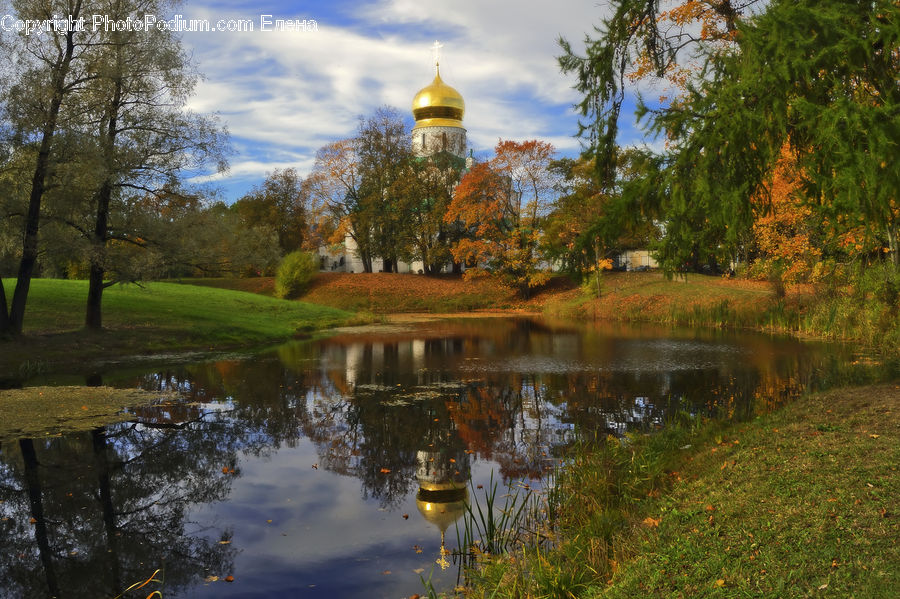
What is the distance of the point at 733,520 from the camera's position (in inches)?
189

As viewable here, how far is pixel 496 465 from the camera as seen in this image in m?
7.91

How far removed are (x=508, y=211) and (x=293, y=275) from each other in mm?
14351

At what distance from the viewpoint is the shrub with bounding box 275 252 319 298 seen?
140 feet

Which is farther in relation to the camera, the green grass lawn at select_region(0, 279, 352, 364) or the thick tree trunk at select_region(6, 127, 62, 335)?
the green grass lawn at select_region(0, 279, 352, 364)

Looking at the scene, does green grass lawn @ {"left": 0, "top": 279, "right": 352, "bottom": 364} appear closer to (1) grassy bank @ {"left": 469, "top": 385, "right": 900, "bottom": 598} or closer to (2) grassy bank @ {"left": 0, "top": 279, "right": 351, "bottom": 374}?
(2) grassy bank @ {"left": 0, "top": 279, "right": 351, "bottom": 374}

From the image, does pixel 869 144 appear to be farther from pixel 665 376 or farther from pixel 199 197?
pixel 199 197

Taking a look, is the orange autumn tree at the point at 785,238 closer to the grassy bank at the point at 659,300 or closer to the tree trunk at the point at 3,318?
the grassy bank at the point at 659,300

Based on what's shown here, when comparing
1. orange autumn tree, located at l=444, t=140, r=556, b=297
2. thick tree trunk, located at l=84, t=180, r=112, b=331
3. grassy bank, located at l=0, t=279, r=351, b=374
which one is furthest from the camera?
orange autumn tree, located at l=444, t=140, r=556, b=297

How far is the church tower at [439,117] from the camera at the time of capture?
54.6m

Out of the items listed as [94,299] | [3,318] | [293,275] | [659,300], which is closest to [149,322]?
[94,299]

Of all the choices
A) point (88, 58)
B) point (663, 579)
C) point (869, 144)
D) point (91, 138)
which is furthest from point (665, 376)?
point (88, 58)

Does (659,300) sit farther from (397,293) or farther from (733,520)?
(733,520)

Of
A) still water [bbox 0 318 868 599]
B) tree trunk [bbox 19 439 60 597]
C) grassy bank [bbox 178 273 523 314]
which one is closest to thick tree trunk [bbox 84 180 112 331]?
still water [bbox 0 318 868 599]

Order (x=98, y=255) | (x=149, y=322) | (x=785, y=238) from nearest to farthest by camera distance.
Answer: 1. (x=98, y=255)
2. (x=785, y=238)
3. (x=149, y=322)
